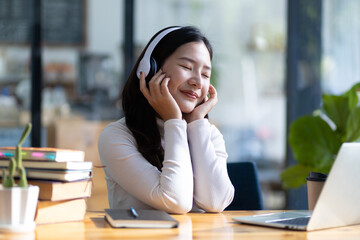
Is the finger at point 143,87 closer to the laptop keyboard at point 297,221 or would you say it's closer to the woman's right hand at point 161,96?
Result: the woman's right hand at point 161,96

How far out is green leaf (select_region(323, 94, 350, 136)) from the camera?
3248 mm

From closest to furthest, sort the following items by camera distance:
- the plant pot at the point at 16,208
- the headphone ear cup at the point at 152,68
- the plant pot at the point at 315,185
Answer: the plant pot at the point at 16,208
the plant pot at the point at 315,185
the headphone ear cup at the point at 152,68

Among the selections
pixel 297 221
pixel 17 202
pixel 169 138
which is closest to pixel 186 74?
pixel 169 138

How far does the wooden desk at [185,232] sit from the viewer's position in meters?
1.34

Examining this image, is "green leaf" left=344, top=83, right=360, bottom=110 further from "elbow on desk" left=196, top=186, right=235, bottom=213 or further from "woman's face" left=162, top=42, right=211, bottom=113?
"elbow on desk" left=196, top=186, right=235, bottom=213

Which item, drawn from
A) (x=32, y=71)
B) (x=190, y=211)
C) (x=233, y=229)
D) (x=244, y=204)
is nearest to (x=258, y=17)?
(x=32, y=71)

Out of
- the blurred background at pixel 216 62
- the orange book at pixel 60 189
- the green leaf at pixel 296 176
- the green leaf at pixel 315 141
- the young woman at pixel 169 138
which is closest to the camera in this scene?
the orange book at pixel 60 189

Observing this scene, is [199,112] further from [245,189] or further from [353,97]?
[353,97]

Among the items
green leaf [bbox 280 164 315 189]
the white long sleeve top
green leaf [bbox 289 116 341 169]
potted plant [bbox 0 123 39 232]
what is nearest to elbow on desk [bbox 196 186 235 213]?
the white long sleeve top

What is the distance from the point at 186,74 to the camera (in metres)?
2.01

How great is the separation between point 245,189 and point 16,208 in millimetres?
1117

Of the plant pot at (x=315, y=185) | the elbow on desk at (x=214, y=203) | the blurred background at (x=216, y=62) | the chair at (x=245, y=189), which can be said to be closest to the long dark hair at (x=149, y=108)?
the elbow on desk at (x=214, y=203)

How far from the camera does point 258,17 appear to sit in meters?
4.65

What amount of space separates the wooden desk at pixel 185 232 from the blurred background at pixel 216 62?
2948mm
